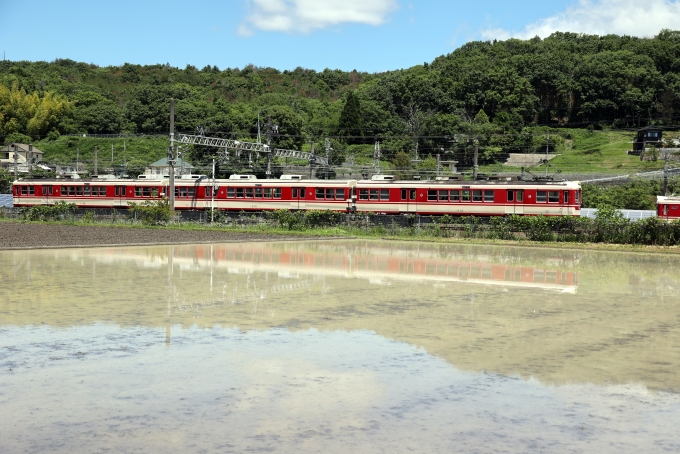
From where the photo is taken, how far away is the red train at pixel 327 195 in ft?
148

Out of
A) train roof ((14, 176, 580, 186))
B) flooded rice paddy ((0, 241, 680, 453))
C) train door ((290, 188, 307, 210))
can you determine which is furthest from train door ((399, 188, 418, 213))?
flooded rice paddy ((0, 241, 680, 453))

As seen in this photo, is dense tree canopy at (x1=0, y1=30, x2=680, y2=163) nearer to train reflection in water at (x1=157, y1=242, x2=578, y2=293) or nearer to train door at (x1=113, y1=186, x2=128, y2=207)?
train door at (x1=113, y1=186, x2=128, y2=207)

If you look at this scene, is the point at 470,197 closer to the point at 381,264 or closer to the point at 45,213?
the point at 381,264

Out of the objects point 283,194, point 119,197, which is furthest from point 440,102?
point 283,194

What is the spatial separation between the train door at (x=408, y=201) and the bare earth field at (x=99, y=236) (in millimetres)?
10868

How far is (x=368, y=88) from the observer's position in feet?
470

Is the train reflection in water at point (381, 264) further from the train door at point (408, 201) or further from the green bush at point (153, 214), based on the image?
the green bush at point (153, 214)

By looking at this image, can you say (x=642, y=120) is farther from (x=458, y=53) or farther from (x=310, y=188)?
(x=310, y=188)

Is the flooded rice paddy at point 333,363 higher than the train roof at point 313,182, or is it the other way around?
the train roof at point 313,182

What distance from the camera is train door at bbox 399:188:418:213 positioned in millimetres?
48281

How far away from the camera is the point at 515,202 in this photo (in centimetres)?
4531

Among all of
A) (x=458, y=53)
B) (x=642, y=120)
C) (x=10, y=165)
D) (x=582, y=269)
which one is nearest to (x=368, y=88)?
(x=458, y=53)

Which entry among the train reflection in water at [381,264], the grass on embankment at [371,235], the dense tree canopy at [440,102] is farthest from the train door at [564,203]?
the dense tree canopy at [440,102]

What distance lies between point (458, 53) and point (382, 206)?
127285 millimetres
